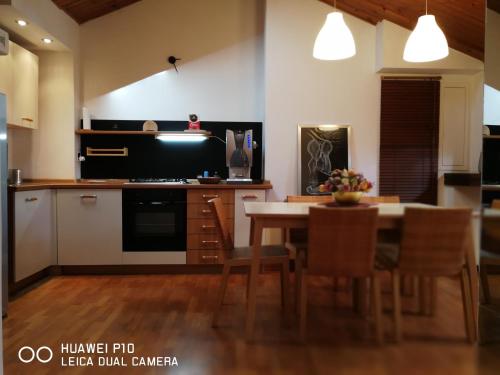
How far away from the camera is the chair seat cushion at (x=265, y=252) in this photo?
2197mm

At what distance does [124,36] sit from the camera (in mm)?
3719

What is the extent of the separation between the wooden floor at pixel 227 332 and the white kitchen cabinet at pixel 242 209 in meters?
0.45

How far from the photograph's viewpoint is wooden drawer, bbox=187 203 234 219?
10.7ft

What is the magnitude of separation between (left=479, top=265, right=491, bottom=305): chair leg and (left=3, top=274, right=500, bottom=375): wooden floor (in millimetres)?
256

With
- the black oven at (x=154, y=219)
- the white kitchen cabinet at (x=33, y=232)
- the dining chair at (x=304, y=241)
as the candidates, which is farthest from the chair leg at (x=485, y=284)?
the white kitchen cabinet at (x=33, y=232)

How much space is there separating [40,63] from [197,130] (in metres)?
1.46

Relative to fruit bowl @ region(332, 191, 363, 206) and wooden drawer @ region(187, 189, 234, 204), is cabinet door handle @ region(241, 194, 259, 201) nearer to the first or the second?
wooden drawer @ region(187, 189, 234, 204)

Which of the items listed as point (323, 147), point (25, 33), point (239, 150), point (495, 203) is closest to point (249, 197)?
point (239, 150)

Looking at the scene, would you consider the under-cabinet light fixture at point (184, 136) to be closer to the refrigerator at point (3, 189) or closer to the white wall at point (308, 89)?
the white wall at point (308, 89)

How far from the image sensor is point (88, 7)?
3441 mm

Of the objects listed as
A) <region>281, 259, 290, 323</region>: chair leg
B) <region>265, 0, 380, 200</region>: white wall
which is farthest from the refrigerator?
<region>265, 0, 380, 200</region>: white wall

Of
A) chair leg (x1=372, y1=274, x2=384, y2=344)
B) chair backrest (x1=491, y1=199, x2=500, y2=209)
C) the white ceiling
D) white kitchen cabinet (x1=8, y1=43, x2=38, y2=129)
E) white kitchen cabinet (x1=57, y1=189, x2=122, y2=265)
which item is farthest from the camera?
white kitchen cabinet (x1=57, y1=189, x2=122, y2=265)

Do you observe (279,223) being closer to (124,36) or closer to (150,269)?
(150,269)

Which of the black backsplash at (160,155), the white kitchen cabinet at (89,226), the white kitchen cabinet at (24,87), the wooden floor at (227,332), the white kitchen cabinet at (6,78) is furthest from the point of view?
the black backsplash at (160,155)
